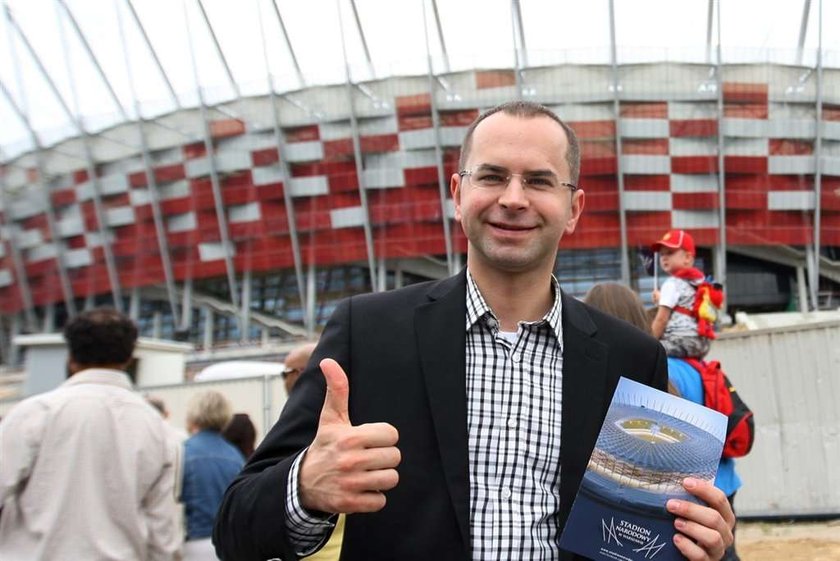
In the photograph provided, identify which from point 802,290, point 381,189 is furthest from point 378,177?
point 802,290

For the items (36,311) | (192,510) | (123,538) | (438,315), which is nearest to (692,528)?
(438,315)

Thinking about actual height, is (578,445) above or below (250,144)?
below

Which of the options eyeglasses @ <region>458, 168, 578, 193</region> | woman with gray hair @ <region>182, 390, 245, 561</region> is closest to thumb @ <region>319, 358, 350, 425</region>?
eyeglasses @ <region>458, 168, 578, 193</region>

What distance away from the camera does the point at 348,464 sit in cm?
114

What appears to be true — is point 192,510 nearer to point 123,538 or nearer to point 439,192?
point 123,538

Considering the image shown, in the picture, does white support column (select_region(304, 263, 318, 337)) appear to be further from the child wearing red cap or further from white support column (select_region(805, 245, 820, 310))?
the child wearing red cap

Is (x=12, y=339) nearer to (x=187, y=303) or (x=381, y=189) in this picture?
(x=187, y=303)

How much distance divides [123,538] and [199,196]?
31.1 metres

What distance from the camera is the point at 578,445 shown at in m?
1.42

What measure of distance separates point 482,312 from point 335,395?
447 millimetres

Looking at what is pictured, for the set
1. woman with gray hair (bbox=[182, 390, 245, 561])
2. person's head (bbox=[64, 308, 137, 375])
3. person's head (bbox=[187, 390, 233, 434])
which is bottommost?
woman with gray hair (bbox=[182, 390, 245, 561])

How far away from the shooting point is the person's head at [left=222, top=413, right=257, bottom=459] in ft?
14.5

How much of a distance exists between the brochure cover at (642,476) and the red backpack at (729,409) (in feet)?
6.07

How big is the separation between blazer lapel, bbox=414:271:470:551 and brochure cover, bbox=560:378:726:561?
212mm
